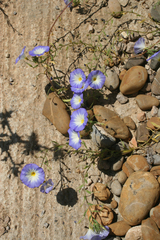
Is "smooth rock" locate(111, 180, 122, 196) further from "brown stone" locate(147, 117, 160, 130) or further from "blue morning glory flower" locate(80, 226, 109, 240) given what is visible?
"brown stone" locate(147, 117, 160, 130)

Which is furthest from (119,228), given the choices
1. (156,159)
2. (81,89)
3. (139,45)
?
(139,45)

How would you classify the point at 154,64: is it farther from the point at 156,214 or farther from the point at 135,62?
the point at 156,214

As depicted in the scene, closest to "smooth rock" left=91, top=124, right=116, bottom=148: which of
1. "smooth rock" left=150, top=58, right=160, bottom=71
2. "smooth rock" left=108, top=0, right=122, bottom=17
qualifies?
"smooth rock" left=150, top=58, right=160, bottom=71

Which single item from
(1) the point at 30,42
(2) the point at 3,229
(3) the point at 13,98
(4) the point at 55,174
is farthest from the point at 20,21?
(2) the point at 3,229

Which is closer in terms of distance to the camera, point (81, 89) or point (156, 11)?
point (81, 89)

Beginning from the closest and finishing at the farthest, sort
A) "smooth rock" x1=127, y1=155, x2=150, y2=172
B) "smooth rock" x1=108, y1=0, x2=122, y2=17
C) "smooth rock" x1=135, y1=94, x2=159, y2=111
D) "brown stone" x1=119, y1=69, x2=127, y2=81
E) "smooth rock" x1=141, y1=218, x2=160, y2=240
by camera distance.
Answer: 1. "smooth rock" x1=141, y1=218, x2=160, y2=240
2. "smooth rock" x1=127, y1=155, x2=150, y2=172
3. "smooth rock" x1=135, y1=94, x2=159, y2=111
4. "brown stone" x1=119, y1=69, x2=127, y2=81
5. "smooth rock" x1=108, y1=0, x2=122, y2=17

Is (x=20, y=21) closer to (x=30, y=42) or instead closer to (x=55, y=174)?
(x=30, y=42)
